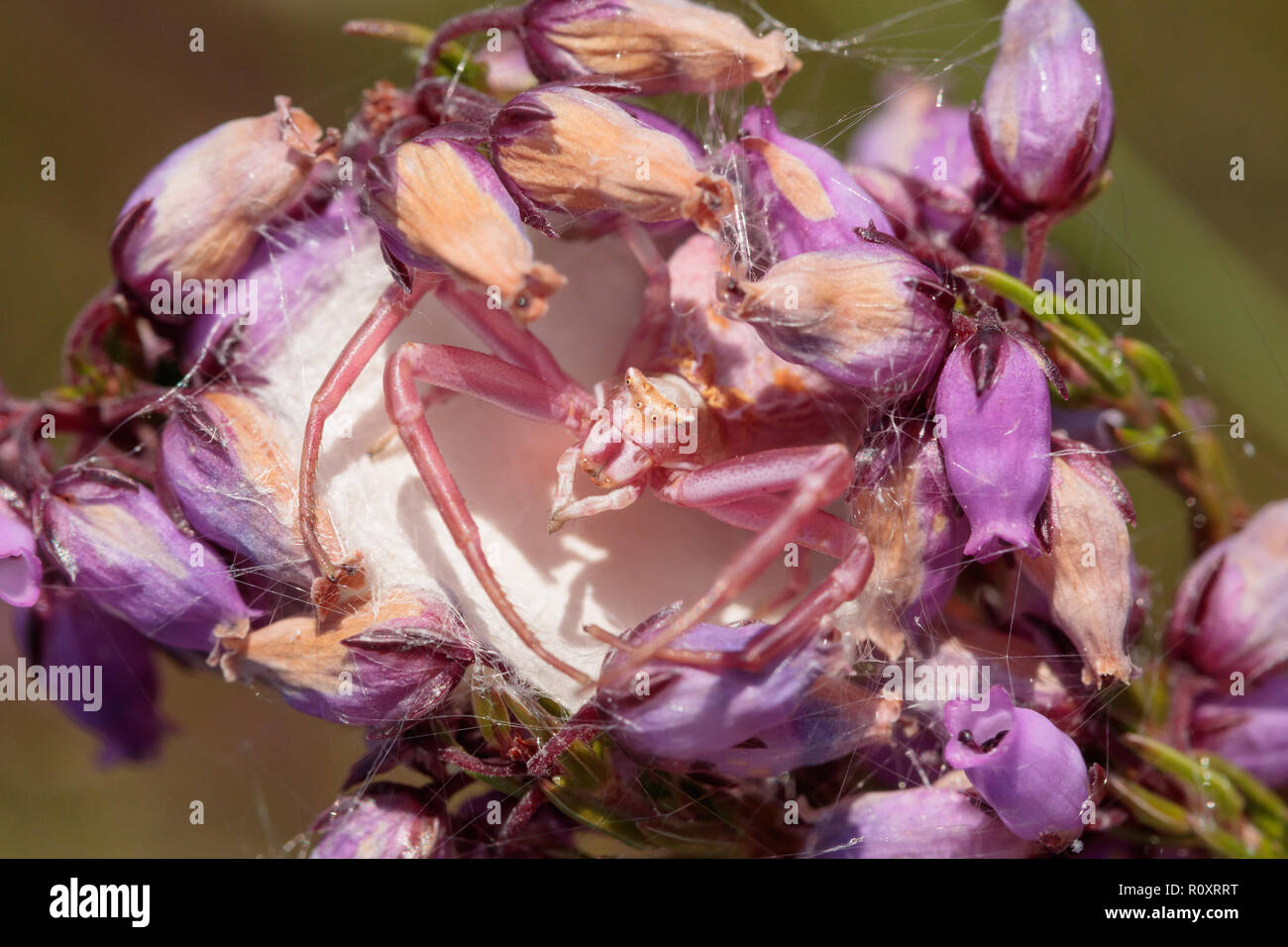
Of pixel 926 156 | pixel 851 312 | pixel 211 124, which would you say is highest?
pixel 211 124

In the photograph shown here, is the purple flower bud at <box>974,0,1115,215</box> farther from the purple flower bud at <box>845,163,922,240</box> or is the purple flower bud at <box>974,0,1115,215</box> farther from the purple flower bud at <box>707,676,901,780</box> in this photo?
the purple flower bud at <box>707,676,901,780</box>

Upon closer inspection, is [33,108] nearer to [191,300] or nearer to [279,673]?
[191,300]

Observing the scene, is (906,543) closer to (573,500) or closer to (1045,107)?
(573,500)

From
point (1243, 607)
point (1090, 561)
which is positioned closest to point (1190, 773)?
point (1243, 607)

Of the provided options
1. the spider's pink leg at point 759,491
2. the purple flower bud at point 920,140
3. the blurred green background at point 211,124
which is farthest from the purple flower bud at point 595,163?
the blurred green background at point 211,124

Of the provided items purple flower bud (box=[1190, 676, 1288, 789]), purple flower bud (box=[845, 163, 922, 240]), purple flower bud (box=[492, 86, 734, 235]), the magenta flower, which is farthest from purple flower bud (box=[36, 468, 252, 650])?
purple flower bud (box=[1190, 676, 1288, 789])

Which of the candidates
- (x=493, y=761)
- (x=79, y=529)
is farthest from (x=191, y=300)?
(x=493, y=761)
